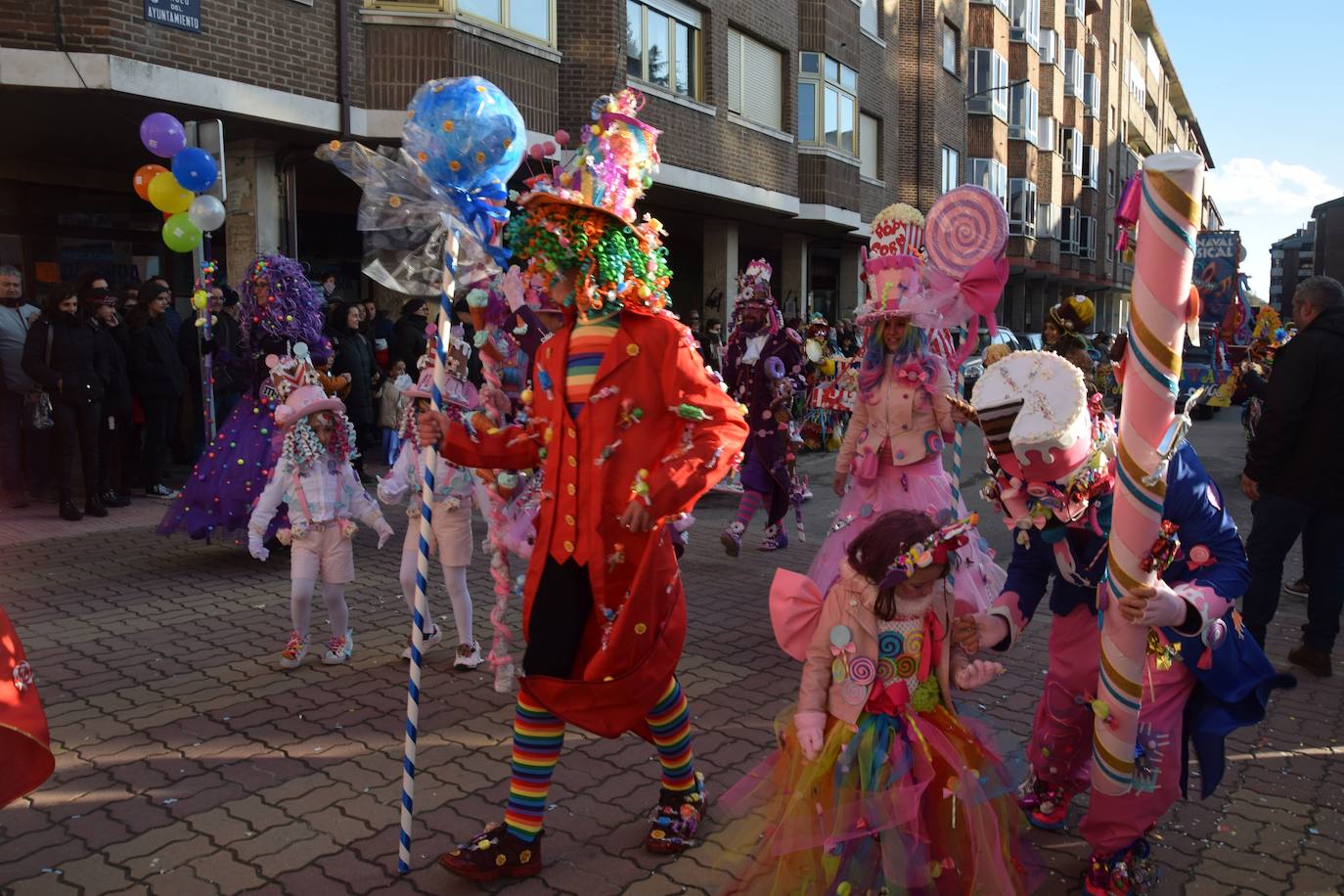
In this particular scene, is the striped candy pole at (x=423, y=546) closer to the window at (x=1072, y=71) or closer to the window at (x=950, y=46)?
the window at (x=950, y=46)

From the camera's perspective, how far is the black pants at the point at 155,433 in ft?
34.1

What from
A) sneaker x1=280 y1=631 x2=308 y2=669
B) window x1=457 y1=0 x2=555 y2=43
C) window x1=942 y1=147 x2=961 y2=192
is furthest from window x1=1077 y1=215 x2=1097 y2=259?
sneaker x1=280 y1=631 x2=308 y2=669

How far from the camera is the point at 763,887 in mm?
3213

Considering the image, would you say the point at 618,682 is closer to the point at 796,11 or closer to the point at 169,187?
the point at 169,187

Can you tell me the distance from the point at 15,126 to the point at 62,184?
2.71 metres

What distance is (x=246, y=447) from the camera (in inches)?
307

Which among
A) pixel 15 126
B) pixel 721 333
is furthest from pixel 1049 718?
pixel 721 333

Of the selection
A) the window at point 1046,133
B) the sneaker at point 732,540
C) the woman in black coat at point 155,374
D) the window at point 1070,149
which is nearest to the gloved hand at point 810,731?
the sneaker at point 732,540

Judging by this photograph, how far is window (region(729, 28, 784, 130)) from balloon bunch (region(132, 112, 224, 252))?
1187 cm

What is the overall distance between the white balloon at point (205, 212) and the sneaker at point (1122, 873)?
8534mm

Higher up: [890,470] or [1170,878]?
[890,470]

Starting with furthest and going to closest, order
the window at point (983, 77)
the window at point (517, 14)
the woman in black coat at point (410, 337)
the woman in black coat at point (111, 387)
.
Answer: the window at point (983, 77) < the window at point (517, 14) < the woman in black coat at point (410, 337) < the woman in black coat at point (111, 387)

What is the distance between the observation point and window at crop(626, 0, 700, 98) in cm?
1660

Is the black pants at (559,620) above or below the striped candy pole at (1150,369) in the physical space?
below
